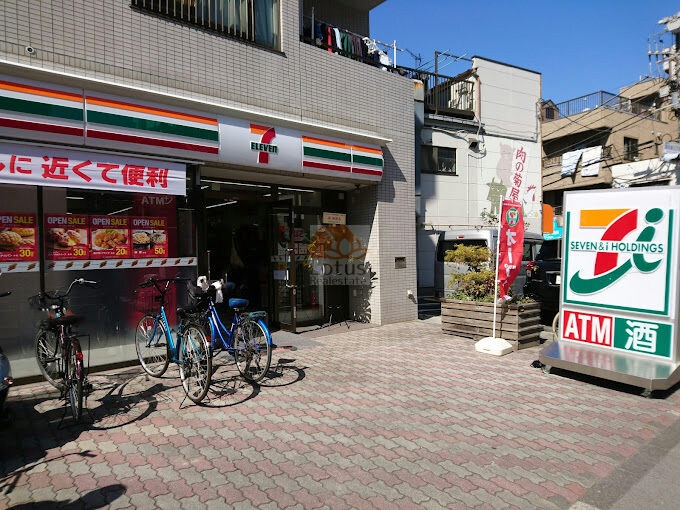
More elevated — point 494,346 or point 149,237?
point 149,237

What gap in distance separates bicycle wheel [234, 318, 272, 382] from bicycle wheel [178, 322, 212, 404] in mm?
551

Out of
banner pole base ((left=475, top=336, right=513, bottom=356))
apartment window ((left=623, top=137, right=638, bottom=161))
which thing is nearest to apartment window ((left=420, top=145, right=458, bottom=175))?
banner pole base ((left=475, top=336, right=513, bottom=356))

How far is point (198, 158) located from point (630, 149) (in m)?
24.3

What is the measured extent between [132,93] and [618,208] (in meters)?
6.71

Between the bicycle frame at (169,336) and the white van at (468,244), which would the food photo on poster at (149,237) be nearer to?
the bicycle frame at (169,336)

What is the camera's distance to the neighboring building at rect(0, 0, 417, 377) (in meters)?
5.36

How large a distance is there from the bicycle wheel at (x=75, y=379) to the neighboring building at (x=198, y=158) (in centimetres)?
179

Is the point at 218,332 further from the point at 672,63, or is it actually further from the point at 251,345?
the point at 672,63

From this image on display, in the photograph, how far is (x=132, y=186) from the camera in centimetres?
590

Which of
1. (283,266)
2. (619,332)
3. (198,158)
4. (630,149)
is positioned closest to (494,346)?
(619,332)

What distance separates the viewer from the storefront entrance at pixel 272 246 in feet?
27.5

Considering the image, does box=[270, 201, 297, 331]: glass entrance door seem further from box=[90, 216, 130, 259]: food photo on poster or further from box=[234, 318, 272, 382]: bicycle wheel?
box=[234, 318, 272, 382]: bicycle wheel

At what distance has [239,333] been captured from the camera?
518 cm

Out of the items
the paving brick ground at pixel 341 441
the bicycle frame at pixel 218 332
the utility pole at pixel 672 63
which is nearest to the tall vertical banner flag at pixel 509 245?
the paving brick ground at pixel 341 441
